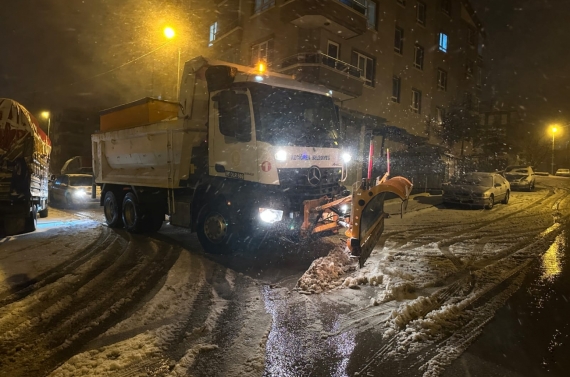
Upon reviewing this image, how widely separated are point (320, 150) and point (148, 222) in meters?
5.36

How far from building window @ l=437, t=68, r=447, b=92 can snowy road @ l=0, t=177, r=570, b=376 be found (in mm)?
23457

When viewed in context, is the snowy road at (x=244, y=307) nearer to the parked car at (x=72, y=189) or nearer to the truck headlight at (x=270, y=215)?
the truck headlight at (x=270, y=215)

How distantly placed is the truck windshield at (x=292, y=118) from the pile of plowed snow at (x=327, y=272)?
82.0 inches

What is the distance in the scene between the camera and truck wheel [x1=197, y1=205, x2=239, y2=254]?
705cm

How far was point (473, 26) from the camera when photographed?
35469 millimetres

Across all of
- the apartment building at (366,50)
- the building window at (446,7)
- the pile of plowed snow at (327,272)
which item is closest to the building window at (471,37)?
the apartment building at (366,50)

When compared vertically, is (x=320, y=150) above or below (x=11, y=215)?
above

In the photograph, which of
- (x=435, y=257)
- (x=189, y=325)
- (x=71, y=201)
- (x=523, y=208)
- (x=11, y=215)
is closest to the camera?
(x=189, y=325)

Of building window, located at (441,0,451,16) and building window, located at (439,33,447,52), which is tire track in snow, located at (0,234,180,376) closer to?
building window, located at (439,33,447,52)

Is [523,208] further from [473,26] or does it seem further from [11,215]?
[473,26]

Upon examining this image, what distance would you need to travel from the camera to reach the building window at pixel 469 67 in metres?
33.9

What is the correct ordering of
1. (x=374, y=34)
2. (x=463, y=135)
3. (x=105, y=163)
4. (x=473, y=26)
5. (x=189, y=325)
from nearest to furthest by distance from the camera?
(x=189, y=325)
(x=105, y=163)
(x=374, y=34)
(x=463, y=135)
(x=473, y=26)

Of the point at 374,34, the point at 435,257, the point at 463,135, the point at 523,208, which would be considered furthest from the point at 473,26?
the point at 435,257

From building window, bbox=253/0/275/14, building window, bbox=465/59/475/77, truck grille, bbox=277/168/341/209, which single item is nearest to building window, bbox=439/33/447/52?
building window, bbox=465/59/475/77
